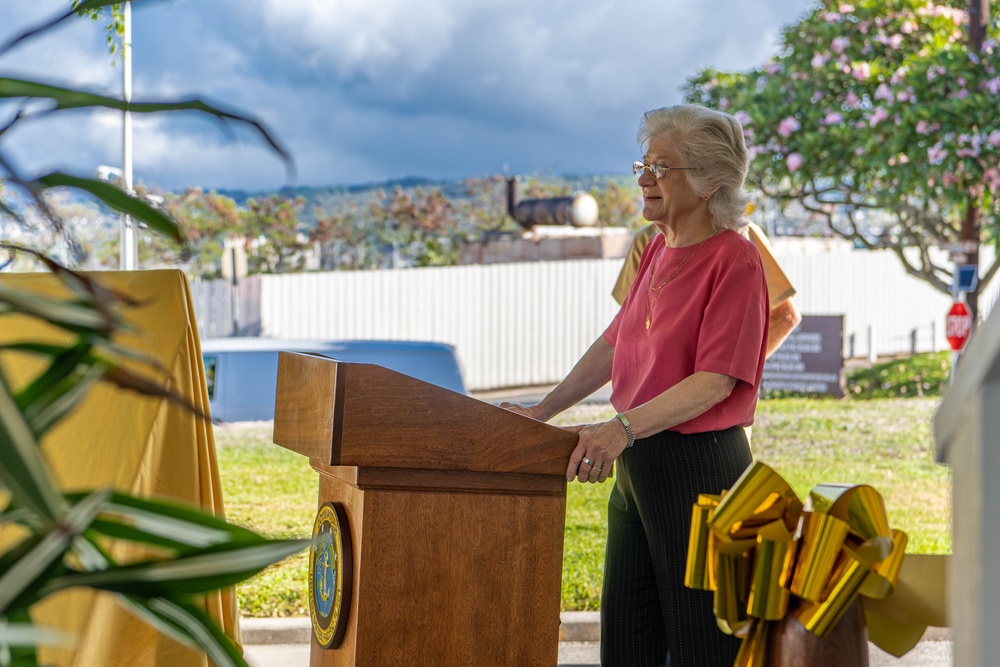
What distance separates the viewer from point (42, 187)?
823 millimetres

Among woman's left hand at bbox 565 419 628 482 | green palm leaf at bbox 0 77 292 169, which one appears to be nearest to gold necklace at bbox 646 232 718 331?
woman's left hand at bbox 565 419 628 482

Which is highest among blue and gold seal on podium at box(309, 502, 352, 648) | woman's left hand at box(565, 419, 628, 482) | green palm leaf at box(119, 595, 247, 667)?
green palm leaf at box(119, 595, 247, 667)

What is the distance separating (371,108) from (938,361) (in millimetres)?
82101

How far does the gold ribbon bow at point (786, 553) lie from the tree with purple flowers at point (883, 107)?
1086cm

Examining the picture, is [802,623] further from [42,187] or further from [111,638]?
[111,638]

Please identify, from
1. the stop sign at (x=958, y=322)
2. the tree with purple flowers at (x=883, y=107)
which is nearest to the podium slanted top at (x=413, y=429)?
the stop sign at (x=958, y=322)

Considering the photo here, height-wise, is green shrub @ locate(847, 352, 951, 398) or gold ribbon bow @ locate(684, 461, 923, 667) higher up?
gold ribbon bow @ locate(684, 461, 923, 667)

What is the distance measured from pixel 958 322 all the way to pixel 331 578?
9.58m

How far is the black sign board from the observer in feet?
45.4

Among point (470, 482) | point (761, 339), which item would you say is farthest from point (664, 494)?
point (470, 482)

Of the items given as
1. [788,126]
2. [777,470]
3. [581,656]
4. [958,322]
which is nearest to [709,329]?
[581,656]

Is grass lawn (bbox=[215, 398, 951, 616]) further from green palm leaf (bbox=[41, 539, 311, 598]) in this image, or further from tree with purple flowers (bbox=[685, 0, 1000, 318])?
green palm leaf (bbox=[41, 539, 311, 598])

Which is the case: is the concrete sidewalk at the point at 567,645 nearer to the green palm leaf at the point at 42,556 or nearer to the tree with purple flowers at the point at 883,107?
the green palm leaf at the point at 42,556

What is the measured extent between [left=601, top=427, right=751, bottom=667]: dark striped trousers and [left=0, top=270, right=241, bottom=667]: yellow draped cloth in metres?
0.98
